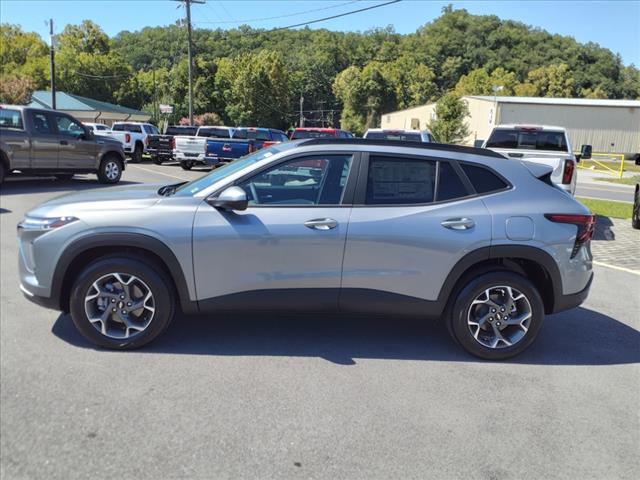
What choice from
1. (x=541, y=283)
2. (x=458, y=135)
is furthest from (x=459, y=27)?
(x=541, y=283)

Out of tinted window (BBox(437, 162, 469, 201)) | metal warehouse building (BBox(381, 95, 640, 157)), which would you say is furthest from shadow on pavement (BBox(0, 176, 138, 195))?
metal warehouse building (BBox(381, 95, 640, 157))

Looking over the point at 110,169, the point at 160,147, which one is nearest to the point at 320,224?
the point at 110,169

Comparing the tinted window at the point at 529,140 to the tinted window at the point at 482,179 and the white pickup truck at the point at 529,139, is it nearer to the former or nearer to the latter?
the white pickup truck at the point at 529,139

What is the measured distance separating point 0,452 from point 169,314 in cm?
153

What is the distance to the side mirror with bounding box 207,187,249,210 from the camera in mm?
3941

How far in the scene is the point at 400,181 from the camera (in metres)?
4.30

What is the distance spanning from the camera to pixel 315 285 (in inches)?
164

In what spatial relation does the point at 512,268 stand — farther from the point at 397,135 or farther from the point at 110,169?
the point at 110,169

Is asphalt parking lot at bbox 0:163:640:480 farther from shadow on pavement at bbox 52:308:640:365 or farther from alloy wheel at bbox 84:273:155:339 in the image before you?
alloy wheel at bbox 84:273:155:339

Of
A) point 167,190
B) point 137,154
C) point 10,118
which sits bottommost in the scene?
point 137,154

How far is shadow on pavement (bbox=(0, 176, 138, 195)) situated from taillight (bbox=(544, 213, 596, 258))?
11713mm

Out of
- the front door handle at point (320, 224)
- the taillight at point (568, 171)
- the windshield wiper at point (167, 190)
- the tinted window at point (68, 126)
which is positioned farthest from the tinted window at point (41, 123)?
the taillight at point (568, 171)

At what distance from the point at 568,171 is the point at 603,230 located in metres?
2.02

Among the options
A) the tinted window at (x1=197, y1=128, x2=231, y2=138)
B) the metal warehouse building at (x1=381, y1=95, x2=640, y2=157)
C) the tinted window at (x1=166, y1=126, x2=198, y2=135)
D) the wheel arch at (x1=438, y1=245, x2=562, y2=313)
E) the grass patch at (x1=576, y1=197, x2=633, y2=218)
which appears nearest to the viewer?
the wheel arch at (x1=438, y1=245, x2=562, y2=313)
